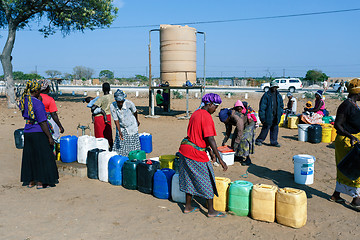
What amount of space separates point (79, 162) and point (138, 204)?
2.13 metres

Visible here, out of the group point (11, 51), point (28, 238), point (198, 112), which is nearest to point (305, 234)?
point (198, 112)

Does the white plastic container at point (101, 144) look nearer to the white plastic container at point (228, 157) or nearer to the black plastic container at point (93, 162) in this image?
the black plastic container at point (93, 162)

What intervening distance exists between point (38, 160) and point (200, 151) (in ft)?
9.19

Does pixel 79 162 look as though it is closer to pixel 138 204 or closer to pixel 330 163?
pixel 138 204

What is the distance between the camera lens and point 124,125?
603cm

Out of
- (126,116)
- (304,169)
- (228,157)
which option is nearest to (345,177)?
(304,169)

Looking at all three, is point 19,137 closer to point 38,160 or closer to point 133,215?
point 38,160

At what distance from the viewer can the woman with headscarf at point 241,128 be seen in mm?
6223

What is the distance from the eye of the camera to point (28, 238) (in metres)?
3.58

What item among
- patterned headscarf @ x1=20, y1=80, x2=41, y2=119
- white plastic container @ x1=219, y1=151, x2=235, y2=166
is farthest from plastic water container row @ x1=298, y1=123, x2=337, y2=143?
patterned headscarf @ x1=20, y1=80, x2=41, y2=119

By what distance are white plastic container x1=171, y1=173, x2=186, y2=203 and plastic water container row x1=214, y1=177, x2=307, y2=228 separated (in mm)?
529

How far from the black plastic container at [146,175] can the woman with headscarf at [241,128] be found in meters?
1.95

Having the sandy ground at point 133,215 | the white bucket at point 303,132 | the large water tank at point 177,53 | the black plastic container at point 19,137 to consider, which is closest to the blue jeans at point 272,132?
the white bucket at point 303,132

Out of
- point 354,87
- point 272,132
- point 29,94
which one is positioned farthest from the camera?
point 272,132
